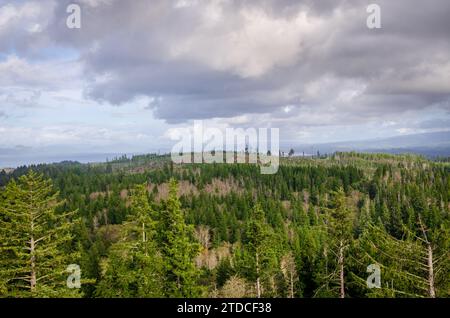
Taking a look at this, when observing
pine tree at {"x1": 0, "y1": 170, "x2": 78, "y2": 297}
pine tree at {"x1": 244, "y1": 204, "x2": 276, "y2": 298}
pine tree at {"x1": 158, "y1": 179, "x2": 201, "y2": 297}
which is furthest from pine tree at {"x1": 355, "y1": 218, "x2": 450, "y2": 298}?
pine tree at {"x1": 0, "y1": 170, "x2": 78, "y2": 297}

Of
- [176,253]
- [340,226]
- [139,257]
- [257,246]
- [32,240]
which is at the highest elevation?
[32,240]

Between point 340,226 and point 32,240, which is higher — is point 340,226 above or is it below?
below

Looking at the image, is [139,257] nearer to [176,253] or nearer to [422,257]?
[176,253]

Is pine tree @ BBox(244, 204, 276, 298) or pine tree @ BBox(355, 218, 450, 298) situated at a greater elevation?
pine tree @ BBox(355, 218, 450, 298)

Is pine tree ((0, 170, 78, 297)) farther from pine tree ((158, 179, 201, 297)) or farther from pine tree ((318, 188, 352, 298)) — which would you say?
pine tree ((318, 188, 352, 298))

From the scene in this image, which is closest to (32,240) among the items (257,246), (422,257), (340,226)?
(257,246)

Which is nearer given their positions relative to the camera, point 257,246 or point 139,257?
point 139,257
